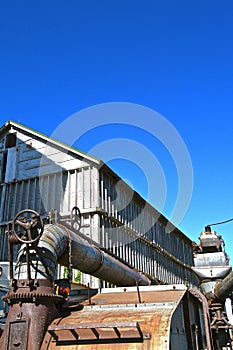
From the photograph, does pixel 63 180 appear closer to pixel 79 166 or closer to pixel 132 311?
pixel 79 166

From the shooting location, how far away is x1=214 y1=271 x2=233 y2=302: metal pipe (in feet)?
29.7

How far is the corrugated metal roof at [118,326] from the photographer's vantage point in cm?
446

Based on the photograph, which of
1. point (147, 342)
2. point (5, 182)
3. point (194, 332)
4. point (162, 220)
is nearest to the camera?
point (147, 342)

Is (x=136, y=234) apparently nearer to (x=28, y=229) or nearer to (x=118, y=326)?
(x=28, y=229)

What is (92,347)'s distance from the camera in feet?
15.0

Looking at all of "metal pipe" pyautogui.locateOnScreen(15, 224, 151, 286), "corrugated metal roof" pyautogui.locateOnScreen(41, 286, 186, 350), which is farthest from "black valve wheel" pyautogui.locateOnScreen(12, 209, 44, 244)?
"corrugated metal roof" pyautogui.locateOnScreen(41, 286, 186, 350)

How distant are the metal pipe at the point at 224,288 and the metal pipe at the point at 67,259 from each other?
2.12 m

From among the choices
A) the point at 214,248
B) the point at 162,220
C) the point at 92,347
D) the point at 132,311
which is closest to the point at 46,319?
the point at 92,347

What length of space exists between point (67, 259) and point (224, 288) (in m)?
4.55

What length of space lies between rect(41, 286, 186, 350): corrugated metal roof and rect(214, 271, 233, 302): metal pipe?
3914 millimetres

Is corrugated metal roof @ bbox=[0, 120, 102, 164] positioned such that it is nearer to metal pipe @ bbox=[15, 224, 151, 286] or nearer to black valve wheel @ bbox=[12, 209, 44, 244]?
metal pipe @ bbox=[15, 224, 151, 286]

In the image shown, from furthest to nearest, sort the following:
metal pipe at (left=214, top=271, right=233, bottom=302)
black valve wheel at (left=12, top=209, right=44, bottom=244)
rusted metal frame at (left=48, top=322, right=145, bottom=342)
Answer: metal pipe at (left=214, top=271, right=233, bottom=302) → black valve wheel at (left=12, top=209, right=44, bottom=244) → rusted metal frame at (left=48, top=322, right=145, bottom=342)

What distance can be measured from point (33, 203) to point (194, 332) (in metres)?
14.1

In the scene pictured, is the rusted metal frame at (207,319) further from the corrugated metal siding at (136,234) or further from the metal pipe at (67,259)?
the corrugated metal siding at (136,234)
